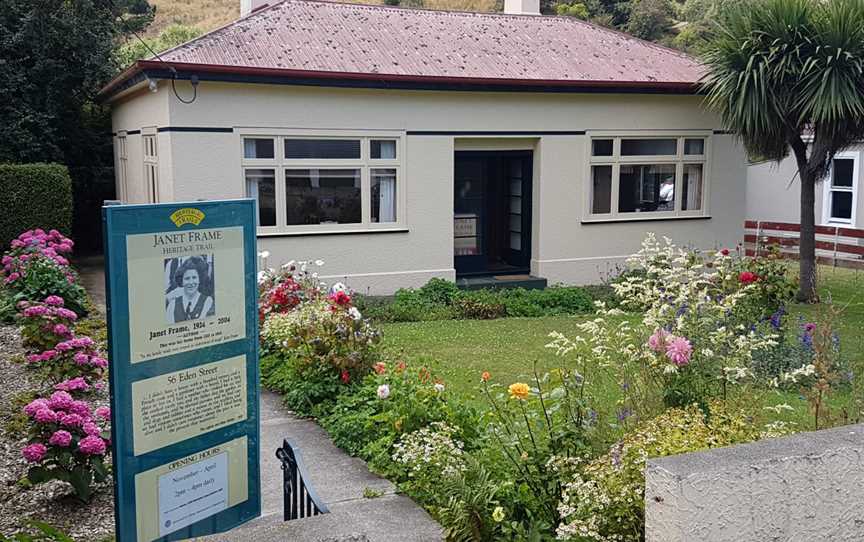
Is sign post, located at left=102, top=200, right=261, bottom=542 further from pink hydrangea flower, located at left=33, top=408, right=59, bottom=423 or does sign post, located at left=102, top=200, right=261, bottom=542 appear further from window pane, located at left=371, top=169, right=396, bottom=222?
window pane, located at left=371, top=169, right=396, bottom=222

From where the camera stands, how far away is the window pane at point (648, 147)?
16.6m

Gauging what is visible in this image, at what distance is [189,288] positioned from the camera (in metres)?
4.25

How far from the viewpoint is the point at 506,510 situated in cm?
447

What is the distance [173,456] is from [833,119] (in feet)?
41.1

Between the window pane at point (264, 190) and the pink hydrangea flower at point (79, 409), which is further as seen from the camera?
the window pane at point (264, 190)

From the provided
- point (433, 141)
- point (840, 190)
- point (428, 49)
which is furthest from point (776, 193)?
point (433, 141)

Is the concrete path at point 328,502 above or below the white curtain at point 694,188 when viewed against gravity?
below

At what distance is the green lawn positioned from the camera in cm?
886

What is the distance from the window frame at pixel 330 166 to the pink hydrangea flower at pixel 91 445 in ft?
28.2

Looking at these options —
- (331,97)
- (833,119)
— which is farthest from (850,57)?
(331,97)

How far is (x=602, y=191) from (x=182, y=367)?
1318 centimetres

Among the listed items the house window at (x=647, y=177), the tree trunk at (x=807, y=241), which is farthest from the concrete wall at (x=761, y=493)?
the house window at (x=647, y=177)

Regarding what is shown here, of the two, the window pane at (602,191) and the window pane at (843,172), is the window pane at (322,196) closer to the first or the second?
the window pane at (602,191)

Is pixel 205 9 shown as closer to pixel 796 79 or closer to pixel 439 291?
pixel 439 291
